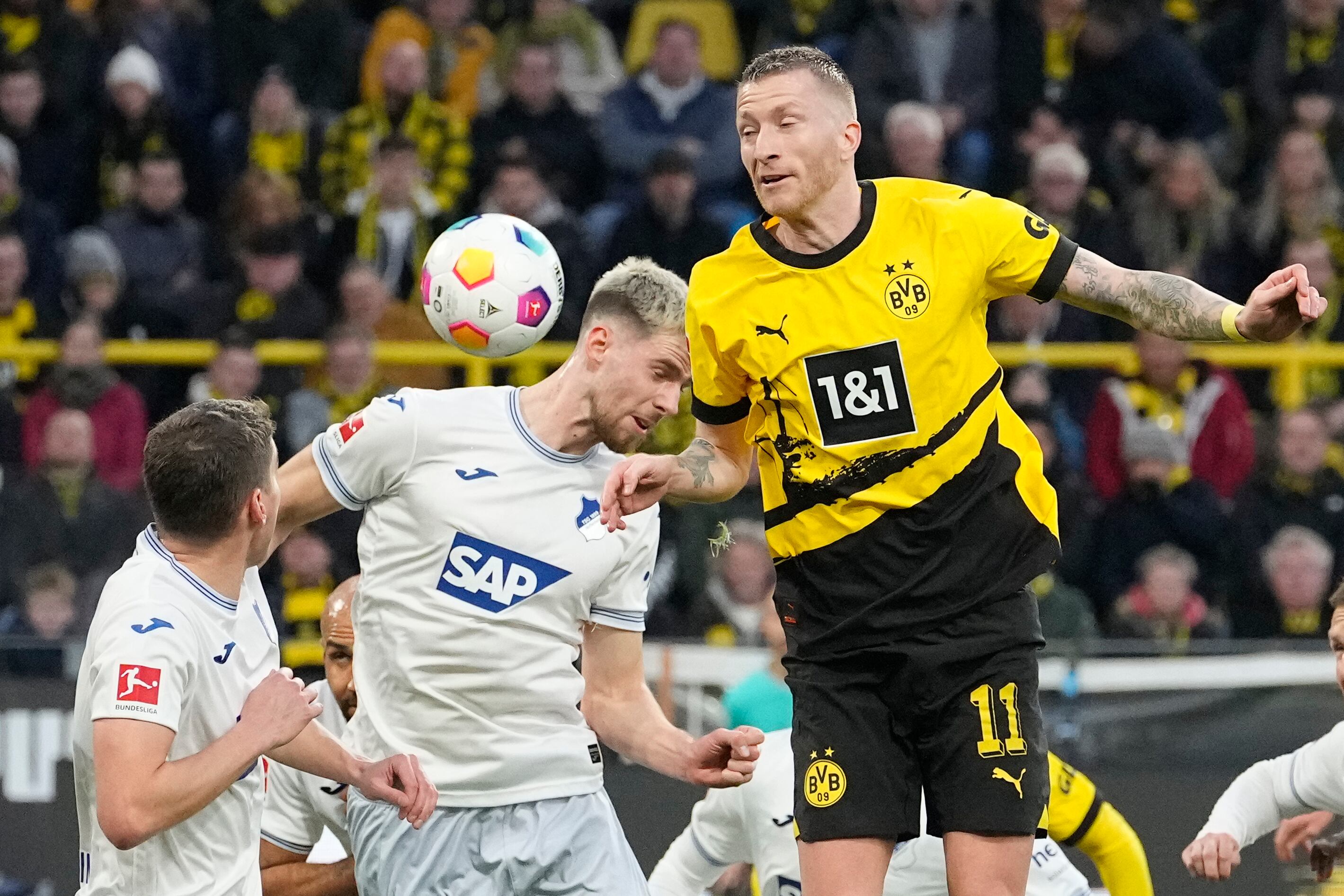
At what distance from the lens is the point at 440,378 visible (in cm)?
1055

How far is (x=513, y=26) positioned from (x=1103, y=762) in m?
6.40

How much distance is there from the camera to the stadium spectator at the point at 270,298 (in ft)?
34.4

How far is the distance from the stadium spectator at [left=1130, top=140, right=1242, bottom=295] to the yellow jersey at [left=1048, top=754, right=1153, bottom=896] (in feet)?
17.8

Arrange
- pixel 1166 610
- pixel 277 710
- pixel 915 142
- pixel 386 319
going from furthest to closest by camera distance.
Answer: pixel 386 319 → pixel 915 142 → pixel 1166 610 → pixel 277 710

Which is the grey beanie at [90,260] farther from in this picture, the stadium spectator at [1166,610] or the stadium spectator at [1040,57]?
the stadium spectator at [1166,610]

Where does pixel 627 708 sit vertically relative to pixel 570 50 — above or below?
below

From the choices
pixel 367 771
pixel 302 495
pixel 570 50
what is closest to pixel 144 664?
pixel 367 771

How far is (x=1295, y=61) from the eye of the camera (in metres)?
11.4

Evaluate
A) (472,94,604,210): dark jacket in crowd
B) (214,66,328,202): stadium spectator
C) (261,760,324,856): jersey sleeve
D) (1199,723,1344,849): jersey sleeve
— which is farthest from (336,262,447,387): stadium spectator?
(1199,723,1344,849): jersey sleeve

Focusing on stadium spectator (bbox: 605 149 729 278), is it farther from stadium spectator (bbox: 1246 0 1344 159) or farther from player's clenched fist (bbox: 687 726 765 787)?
player's clenched fist (bbox: 687 726 765 787)

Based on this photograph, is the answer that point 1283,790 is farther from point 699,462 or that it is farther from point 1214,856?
point 699,462

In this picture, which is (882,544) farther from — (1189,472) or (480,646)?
(1189,472)

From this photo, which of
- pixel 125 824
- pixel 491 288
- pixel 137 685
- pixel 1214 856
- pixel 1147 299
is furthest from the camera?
pixel 491 288

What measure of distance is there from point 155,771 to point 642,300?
1.77m
